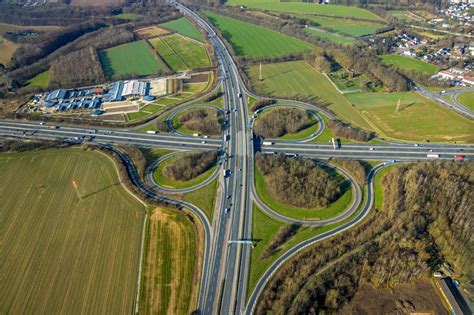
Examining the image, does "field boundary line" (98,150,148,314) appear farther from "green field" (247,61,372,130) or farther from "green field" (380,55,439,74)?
"green field" (380,55,439,74)

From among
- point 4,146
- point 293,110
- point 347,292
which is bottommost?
point 347,292

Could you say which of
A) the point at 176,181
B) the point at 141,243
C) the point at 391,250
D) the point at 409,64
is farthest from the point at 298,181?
the point at 409,64

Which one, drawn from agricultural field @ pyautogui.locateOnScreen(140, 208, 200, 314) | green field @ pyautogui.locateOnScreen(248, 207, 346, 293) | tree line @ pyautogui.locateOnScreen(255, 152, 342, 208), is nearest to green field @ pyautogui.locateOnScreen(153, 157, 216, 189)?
agricultural field @ pyautogui.locateOnScreen(140, 208, 200, 314)

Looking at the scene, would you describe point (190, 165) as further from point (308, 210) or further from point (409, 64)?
point (409, 64)

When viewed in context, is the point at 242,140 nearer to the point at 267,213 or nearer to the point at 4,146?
the point at 267,213

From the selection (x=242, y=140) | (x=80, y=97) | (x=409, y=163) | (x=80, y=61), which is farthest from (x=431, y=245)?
(x=80, y=61)

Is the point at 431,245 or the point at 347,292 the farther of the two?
the point at 431,245

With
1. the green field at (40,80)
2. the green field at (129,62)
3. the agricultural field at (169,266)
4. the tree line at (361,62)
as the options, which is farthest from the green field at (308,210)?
the green field at (40,80)
